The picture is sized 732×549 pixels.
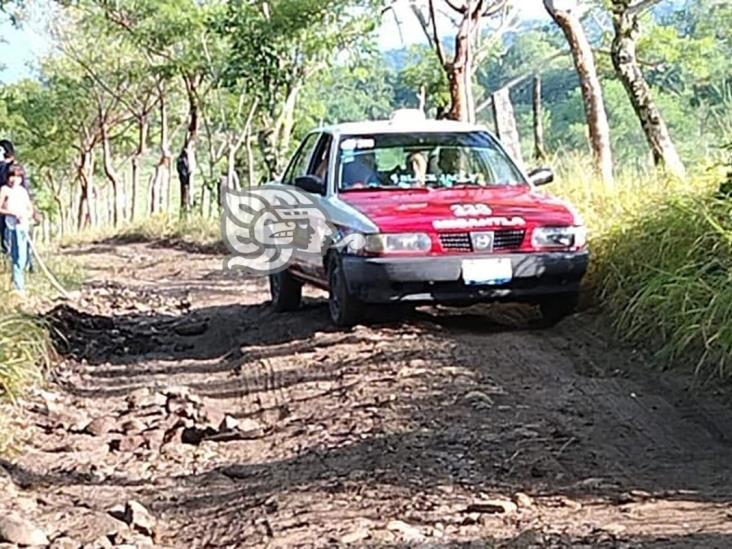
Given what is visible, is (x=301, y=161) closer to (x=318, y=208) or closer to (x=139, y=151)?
(x=318, y=208)

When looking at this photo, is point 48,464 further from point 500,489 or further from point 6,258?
point 6,258

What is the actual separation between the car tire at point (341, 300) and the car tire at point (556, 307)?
55.9 inches

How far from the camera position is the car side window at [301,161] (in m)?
11.3

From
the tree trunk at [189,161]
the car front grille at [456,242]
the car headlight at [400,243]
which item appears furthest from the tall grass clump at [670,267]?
the tree trunk at [189,161]

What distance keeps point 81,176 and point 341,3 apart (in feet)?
85.0

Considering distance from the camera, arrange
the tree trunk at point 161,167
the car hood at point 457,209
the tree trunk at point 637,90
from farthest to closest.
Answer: the tree trunk at point 161,167
the tree trunk at point 637,90
the car hood at point 457,209

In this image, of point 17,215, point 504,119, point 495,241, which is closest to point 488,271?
point 495,241

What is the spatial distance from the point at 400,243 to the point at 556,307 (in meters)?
1.43

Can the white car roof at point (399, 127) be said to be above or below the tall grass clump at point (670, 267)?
above

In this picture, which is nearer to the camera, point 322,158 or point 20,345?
point 20,345

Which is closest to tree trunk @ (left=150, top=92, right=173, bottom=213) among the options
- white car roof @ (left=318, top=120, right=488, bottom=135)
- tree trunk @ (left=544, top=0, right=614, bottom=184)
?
tree trunk @ (left=544, top=0, right=614, bottom=184)

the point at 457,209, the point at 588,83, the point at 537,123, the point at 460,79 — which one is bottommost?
the point at 457,209

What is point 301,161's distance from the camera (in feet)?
37.8

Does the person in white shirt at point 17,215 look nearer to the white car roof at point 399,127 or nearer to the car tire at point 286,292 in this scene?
the car tire at point 286,292
